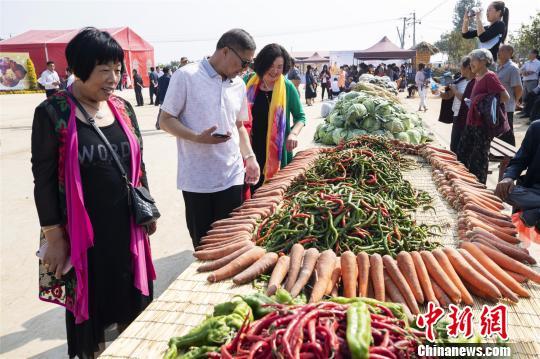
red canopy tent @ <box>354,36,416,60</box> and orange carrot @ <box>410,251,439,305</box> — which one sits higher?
red canopy tent @ <box>354,36,416,60</box>

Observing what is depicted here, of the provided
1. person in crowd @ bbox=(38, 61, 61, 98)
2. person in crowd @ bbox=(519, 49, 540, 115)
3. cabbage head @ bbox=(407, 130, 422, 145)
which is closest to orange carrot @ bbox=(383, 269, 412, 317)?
cabbage head @ bbox=(407, 130, 422, 145)

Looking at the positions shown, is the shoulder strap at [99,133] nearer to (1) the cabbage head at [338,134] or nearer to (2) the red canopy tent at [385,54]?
(1) the cabbage head at [338,134]

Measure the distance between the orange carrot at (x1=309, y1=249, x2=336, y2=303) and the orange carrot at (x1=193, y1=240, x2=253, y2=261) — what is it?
54 cm

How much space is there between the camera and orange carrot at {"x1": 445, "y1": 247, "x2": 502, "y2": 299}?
210 centimetres

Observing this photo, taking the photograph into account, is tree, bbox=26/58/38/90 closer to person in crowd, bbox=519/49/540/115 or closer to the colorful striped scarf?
person in crowd, bbox=519/49/540/115

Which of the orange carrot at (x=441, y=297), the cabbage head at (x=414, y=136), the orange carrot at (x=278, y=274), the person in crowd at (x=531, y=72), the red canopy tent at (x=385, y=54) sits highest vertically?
the red canopy tent at (x=385, y=54)

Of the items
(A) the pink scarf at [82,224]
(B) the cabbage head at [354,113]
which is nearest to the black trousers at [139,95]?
(B) the cabbage head at [354,113]

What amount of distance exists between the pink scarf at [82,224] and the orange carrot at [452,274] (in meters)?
1.77

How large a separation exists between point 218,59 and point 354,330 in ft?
7.35

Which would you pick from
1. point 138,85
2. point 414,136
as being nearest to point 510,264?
point 414,136

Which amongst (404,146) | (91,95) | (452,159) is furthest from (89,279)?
(404,146)

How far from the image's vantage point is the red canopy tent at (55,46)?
30.7 metres

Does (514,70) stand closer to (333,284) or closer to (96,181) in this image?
(333,284)

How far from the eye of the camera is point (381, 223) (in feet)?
9.27
